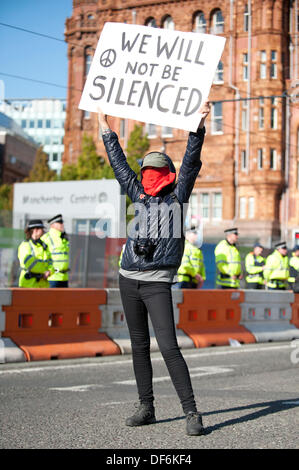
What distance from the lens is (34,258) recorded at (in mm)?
12766

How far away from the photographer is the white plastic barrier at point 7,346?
10.3 meters

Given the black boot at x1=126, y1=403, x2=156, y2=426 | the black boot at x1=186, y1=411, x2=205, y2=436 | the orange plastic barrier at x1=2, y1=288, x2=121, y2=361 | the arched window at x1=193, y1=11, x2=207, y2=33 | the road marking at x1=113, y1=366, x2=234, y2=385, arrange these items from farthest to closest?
the arched window at x1=193, y1=11, x2=207, y2=33, the orange plastic barrier at x1=2, y1=288, x2=121, y2=361, the road marking at x1=113, y1=366, x2=234, y2=385, the black boot at x1=126, y1=403, x2=156, y2=426, the black boot at x1=186, y1=411, x2=205, y2=436

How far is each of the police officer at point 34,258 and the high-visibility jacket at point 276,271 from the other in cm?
746

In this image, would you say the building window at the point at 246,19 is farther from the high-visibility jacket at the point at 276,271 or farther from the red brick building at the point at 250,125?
the high-visibility jacket at the point at 276,271

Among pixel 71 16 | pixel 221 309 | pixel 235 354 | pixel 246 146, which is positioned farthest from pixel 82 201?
pixel 71 16

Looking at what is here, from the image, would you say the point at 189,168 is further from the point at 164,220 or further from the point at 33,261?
the point at 33,261

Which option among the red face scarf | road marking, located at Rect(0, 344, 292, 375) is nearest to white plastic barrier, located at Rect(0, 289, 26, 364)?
road marking, located at Rect(0, 344, 292, 375)

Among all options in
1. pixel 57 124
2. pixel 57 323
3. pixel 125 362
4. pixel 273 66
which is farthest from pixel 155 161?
pixel 57 124

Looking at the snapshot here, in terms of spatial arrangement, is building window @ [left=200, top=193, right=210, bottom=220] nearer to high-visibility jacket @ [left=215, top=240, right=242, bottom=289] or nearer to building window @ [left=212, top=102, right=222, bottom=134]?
building window @ [left=212, top=102, right=222, bottom=134]

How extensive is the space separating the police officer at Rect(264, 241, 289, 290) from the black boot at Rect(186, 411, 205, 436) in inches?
544

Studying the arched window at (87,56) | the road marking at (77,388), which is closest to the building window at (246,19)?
the arched window at (87,56)

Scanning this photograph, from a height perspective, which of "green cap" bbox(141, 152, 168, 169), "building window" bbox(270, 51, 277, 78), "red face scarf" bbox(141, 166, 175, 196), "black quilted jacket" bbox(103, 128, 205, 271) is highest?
"building window" bbox(270, 51, 277, 78)

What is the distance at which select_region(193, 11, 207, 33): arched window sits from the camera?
57469mm

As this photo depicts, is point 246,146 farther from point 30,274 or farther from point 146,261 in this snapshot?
point 146,261
